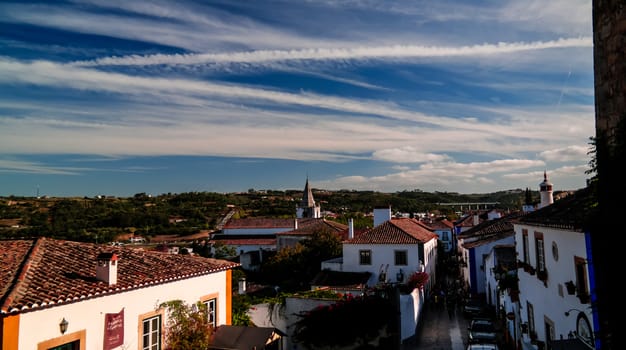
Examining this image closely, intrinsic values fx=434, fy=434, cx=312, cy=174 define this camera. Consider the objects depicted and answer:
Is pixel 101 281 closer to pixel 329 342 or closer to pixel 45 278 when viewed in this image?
pixel 45 278

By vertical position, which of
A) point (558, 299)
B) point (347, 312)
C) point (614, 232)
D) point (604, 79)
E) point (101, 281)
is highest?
point (604, 79)

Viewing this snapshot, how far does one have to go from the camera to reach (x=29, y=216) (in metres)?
79.8

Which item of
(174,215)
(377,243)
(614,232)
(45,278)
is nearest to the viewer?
(614,232)

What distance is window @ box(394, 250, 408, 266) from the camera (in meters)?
32.2

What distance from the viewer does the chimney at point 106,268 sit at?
11252 mm

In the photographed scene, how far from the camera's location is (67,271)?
1145cm

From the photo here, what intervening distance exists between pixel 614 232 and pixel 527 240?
34.6 feet

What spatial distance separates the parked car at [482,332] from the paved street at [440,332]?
80cm

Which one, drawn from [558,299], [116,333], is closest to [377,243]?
[558,299]

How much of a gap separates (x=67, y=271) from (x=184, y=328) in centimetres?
364

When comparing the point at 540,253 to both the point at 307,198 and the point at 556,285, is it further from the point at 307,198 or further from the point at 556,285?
the point at 307,198

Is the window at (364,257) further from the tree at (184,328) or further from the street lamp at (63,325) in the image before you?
the street lamp at (63,325)


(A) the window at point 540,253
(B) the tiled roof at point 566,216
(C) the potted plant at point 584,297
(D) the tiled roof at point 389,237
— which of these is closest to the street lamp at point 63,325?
(B) the tiled roof at point 566,216

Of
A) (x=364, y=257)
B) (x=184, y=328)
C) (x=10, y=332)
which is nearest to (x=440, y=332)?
(x=364, y=257)
